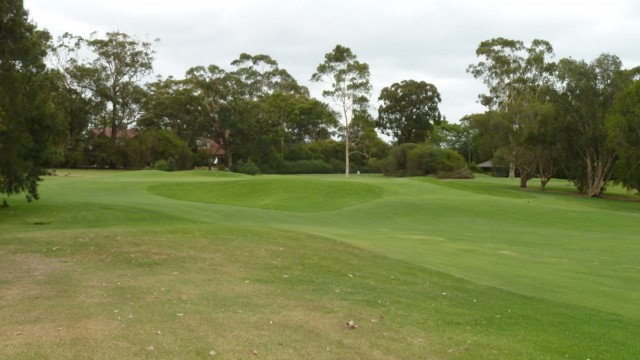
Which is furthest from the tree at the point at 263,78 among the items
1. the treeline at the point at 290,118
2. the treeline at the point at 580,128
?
the treeline at the point at 580,128

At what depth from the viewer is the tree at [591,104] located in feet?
156

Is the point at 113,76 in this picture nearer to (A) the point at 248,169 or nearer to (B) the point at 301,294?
(A) the point at 248,169

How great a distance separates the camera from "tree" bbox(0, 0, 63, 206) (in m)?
20.5

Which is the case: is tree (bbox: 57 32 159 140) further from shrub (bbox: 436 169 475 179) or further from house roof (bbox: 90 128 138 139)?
shrub (bbox: 436 169 475 179)

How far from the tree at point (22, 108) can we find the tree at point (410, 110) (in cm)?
8546

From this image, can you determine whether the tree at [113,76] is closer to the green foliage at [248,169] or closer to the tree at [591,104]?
the green foliage at [248,169]

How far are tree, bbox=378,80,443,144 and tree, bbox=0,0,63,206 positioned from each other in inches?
3365

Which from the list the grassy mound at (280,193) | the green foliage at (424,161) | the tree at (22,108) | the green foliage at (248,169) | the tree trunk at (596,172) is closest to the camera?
the tree at (22,108)

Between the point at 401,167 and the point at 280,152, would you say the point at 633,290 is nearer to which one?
the point at 401,167

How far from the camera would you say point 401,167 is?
79188 mm

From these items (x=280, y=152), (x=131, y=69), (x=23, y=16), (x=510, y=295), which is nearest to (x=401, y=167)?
(x=280, y=152)

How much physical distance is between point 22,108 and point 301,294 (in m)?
17.2

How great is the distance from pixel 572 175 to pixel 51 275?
53.0 m

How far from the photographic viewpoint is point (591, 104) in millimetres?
48000
